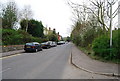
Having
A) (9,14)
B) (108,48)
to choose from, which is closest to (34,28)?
(9,14)

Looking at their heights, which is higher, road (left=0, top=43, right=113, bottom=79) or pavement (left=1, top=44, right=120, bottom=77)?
pavement (left=1, top=44, right=120, bottom=77)

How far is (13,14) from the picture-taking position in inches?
1570

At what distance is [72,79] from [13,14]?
37.5m

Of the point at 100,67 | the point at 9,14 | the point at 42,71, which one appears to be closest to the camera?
the point at 42,71

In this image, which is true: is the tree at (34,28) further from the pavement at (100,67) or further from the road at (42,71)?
the pavement at (100,67)

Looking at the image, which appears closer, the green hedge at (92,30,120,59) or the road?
the road

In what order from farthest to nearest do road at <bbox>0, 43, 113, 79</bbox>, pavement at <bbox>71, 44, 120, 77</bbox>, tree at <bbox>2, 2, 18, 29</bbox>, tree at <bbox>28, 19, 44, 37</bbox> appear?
tree at <bbox>28, 19, 44, 37</bbox> < tree at <bbox>2, 2, 18, 29</bbox> < pavement at <bbox>71, 44, 120, 77</bbox> < road at <bbox>0, 43, 113, 79</bbox>

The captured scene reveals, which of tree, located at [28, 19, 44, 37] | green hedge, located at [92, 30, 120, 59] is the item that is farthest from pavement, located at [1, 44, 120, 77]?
tree, located at [28, 19, 44, 37]

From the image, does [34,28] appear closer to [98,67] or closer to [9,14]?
[9,14]

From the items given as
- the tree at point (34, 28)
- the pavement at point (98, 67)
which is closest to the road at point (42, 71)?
the pavement at point (98, 67)

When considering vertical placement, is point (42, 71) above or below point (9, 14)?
below

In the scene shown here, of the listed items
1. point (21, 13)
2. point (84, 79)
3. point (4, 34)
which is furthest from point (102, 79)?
point (21, 13)

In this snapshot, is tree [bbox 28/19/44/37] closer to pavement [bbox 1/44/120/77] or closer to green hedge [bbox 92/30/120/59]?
green hedge [bbox 92/30/120/59]

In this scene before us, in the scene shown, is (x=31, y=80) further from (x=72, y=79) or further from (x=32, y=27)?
(x=32, y=27)
